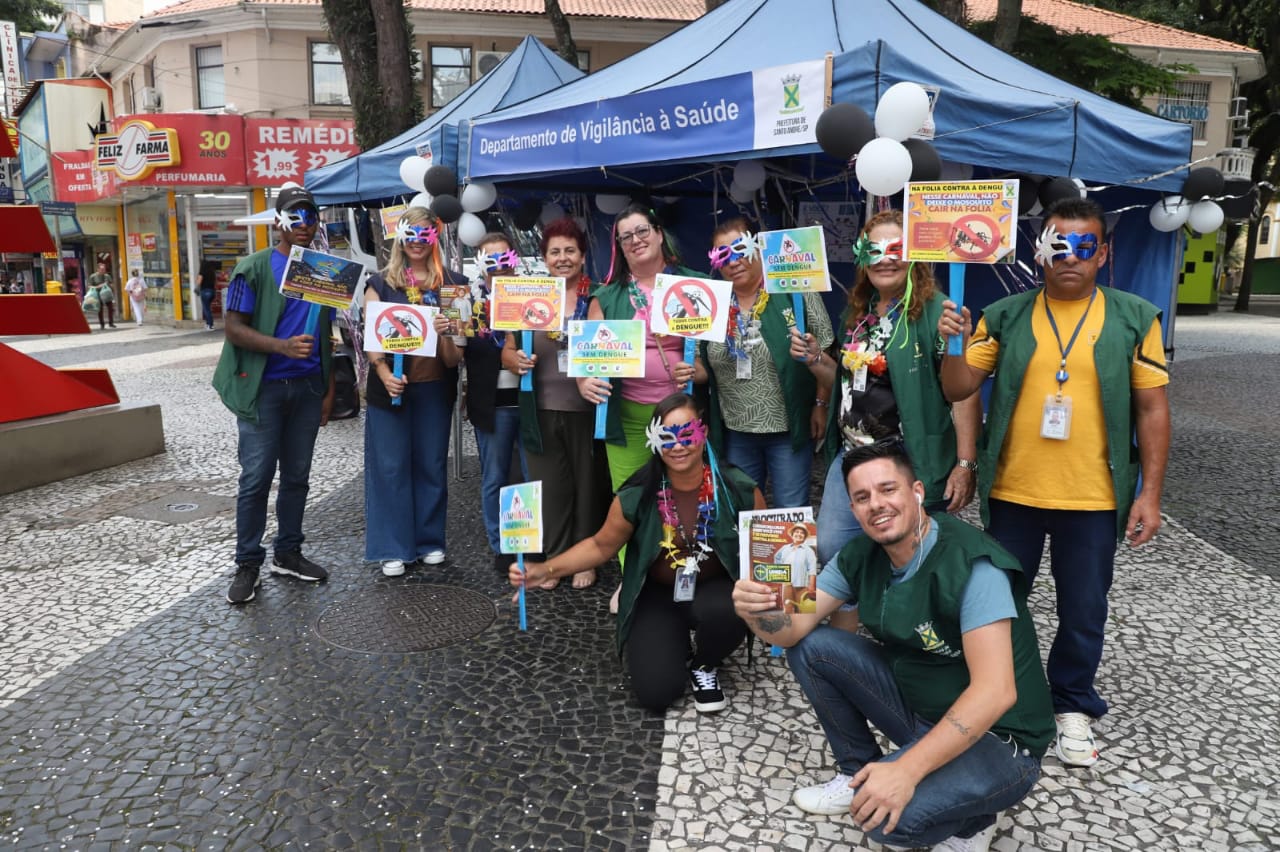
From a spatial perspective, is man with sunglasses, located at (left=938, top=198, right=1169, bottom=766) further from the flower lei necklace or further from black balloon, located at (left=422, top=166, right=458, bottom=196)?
black balloon, located at (left=422, top=166, right=458, bottom=196)

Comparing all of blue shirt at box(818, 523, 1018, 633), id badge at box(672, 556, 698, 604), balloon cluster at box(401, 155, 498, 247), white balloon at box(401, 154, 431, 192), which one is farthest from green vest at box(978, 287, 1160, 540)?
white balloon at box(401, 154, 431, 192)

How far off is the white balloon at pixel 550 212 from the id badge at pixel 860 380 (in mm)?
5728

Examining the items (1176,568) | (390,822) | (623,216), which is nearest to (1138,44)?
(1176,568)

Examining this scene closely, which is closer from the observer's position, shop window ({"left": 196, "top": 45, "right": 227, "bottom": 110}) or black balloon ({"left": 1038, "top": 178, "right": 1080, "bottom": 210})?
black balloon ({"left": 1038, "top": 178, "right": 1080, "bottom": 210})

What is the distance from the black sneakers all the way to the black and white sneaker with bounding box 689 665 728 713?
234 cm

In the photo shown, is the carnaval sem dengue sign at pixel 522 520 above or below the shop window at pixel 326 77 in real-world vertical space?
below

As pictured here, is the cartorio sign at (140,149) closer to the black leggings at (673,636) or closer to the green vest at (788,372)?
the green vest at (788,372)

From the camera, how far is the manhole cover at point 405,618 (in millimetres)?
3885

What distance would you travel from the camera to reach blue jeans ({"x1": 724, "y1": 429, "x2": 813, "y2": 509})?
381 cm

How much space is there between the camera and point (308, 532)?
5.50 meters

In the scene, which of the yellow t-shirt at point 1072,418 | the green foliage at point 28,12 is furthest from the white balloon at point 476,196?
the green foliage at point 28,12

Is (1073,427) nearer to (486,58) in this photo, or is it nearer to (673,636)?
(673,636)

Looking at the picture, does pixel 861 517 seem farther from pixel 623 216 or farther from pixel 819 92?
pixel 819 92

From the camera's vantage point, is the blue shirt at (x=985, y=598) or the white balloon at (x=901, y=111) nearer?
the blue shirt at (x=985, y=598)
